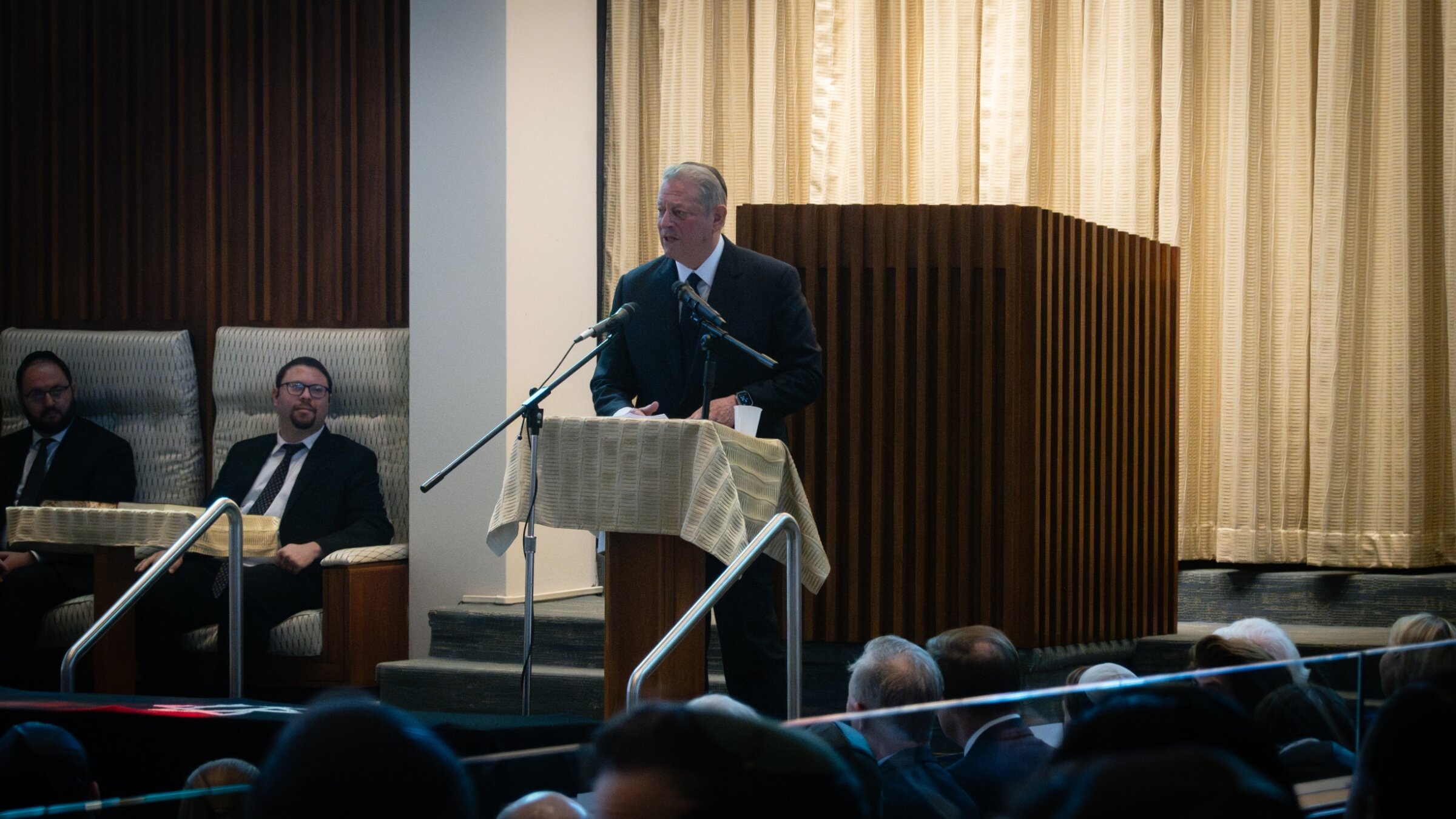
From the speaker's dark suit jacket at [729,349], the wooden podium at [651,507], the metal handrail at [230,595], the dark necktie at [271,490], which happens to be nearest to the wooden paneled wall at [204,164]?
the dark necktie at [271,490]

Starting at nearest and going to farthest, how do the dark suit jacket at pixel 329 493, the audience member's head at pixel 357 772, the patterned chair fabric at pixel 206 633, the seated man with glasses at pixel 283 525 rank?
the audience member's head at pixel 357 772, the seated man with glasses at pixel 283 525, the patterned chair fabric at pixel 206 633, the dark suit jacket at pixel 329 493

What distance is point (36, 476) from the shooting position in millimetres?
5480

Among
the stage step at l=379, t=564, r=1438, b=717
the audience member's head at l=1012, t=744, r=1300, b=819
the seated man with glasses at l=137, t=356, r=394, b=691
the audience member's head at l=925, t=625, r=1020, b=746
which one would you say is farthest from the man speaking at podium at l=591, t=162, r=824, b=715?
the audience member's head at l=1012, t=744, r=1300, b=819

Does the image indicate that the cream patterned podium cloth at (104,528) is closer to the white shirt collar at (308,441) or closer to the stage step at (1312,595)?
the white shirt collar at (308,441)

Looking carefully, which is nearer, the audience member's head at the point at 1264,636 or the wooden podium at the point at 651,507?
the audience member's head at the point at 1264,636

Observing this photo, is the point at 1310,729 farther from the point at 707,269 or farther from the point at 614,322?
the point at 707,269

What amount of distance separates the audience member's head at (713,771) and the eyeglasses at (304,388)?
15.2ft

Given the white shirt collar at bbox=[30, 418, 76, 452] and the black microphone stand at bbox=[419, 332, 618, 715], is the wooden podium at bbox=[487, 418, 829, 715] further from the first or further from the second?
the white shirt collar at bbox=[30, 418, 76, 452]

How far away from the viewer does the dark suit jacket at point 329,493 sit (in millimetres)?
5137

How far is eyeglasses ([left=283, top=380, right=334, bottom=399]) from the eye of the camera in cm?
531

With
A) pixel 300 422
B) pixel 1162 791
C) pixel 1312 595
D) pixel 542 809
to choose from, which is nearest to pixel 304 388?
pixel 300 422

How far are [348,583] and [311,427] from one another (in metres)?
0.71

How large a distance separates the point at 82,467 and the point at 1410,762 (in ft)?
17.2

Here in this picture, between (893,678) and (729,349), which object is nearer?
(893,678)
